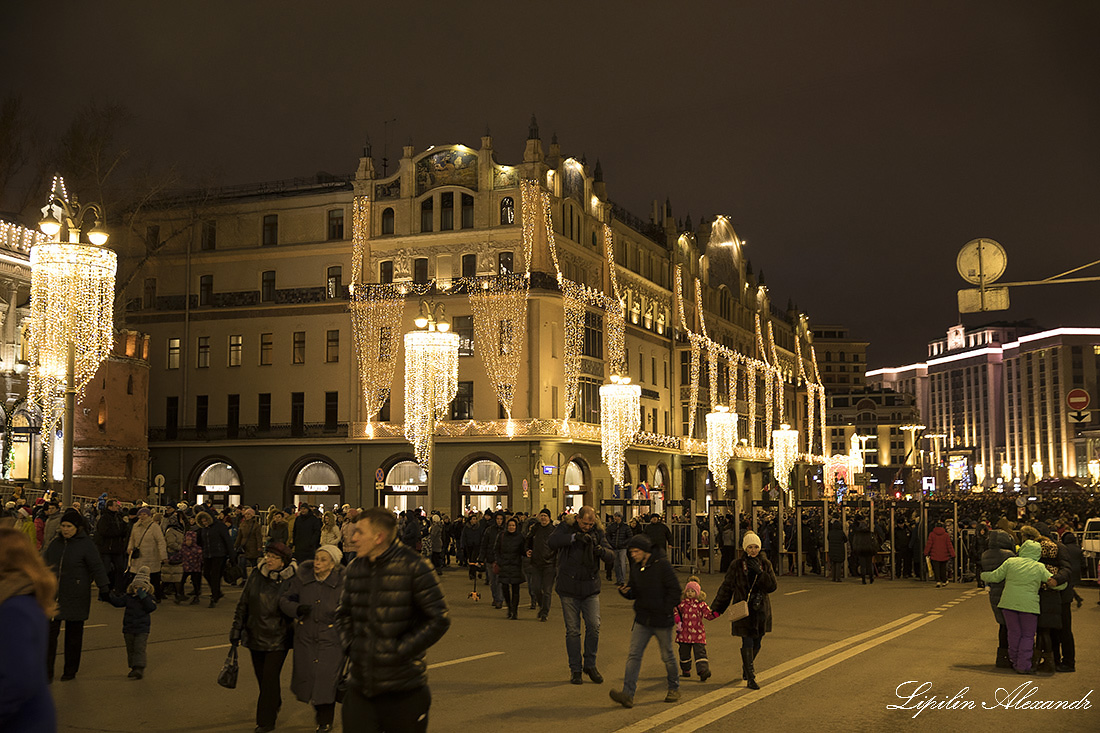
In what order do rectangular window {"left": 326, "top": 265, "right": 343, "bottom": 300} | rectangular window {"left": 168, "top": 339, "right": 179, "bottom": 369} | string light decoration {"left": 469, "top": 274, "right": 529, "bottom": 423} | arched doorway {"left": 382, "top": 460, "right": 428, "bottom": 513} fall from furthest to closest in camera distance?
rectangular window {"left": 168, "top": 339, "right": 179, "bottom": 369} → rectangular window {"left": 326, "top": 265, "right": 343, "bottom": 300} → arched doorway {"left": 382, "top": 460, "right": 428, "bottom": 513} → string light decoration {"left": 469, "top": 274, "right": 529, "bottom": 423}

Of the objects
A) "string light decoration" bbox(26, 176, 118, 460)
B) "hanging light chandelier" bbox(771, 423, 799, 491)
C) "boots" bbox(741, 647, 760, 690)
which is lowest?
"boots" bbox(741, 647, 760, 690)

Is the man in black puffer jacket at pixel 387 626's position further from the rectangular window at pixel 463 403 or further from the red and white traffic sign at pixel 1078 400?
the rectangular window at pixel 463 403

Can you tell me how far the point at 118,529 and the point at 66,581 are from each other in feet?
30.0

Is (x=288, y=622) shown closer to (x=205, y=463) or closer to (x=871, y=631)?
(x=871, y=631)

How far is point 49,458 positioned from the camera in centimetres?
4200

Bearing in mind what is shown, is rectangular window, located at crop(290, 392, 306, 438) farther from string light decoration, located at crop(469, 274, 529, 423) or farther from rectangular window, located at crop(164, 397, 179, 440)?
string light decoration, located at crop(469, 274, 529, 423)

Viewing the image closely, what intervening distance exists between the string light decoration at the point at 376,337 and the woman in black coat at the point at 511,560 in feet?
109

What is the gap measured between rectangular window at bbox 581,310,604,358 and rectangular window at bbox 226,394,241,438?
17.3 m

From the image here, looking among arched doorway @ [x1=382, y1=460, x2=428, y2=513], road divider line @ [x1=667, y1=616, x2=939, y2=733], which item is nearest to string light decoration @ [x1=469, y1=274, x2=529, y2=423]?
arched doorway @ [x1=382, y1=460, x2=428, y2=513]

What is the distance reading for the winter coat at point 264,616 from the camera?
982 cm

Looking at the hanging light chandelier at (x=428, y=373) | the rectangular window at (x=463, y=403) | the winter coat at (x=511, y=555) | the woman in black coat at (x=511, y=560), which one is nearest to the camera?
the woman in black coat at (x=511, y=560)

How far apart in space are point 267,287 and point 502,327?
42.8 feet

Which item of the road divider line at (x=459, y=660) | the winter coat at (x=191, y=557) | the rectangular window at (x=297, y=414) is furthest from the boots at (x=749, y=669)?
the rectangular window at (x=297, y=414)

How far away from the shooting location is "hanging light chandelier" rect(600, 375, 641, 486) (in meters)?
46.9
